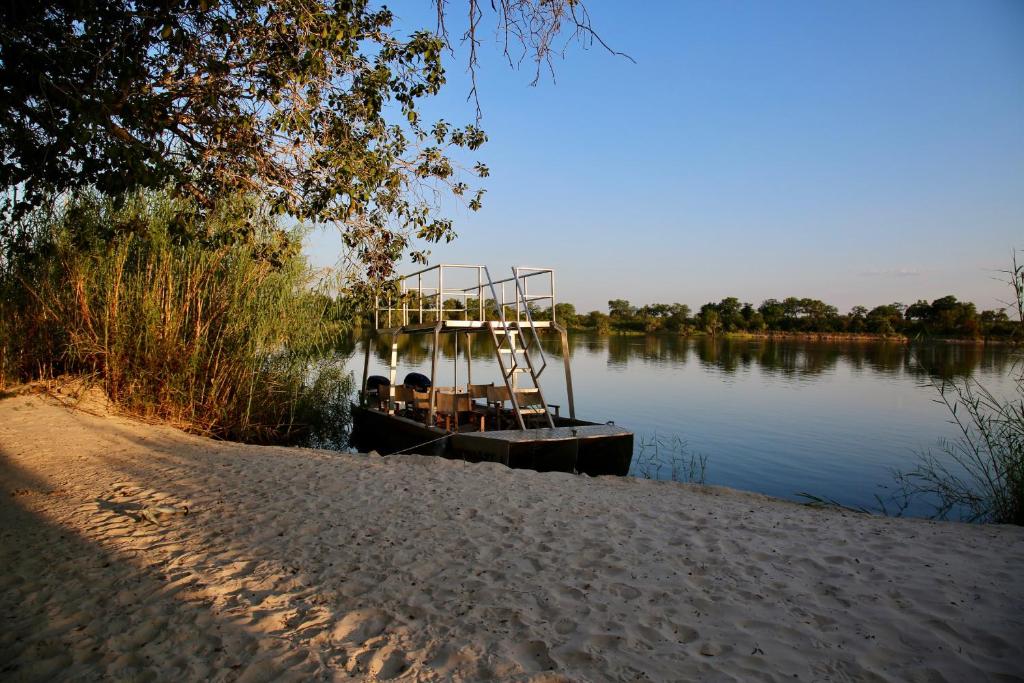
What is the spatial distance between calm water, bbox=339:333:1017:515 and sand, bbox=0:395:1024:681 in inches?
163

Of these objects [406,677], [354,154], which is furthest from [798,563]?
[354,154]

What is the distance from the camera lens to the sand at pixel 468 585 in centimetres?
361

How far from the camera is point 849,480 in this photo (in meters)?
13.4

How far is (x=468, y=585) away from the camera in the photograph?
4.70m

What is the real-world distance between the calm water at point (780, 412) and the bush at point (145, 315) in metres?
5.17

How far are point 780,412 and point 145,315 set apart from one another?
19.1 meters

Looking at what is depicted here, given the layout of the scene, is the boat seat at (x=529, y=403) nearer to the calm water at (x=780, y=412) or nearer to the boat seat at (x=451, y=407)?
the boat seat at (x=451, y=407)

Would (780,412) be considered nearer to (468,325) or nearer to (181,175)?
(468,325)

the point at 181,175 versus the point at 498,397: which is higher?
the point at 181,175

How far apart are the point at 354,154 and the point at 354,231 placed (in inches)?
37.3

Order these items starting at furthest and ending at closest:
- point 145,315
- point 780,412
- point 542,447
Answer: point 780,412, point 145,315, point 542,447

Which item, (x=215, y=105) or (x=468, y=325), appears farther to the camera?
(x=468, y=325)

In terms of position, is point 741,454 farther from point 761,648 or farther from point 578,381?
point 578,381

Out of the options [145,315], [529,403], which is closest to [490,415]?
[529,403]
